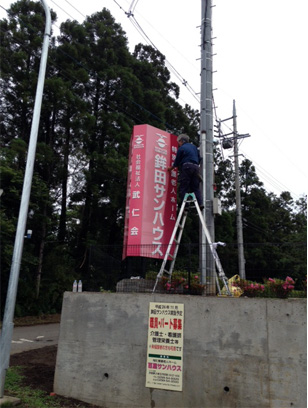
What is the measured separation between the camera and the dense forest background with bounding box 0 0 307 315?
1845 centimetres

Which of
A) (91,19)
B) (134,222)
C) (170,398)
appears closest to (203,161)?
(134,222)

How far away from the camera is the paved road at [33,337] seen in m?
11.4

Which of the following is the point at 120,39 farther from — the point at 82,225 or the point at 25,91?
the point at 82,225

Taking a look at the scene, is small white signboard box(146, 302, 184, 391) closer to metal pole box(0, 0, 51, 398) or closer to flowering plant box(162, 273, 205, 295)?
flowering plant box(162, 273, 205, 295)

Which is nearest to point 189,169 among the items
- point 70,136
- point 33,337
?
point 33,337

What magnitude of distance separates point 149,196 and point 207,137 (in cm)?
209

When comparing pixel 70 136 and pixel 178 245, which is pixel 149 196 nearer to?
pixel 178 245

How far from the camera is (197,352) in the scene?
6.07m

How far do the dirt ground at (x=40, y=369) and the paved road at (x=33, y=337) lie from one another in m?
0.87

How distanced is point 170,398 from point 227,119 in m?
19.1

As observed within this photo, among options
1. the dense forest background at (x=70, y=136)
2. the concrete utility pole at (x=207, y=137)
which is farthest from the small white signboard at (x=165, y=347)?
the dense forest background at (x=70, y=136)

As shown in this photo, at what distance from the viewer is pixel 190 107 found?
29.7 meters

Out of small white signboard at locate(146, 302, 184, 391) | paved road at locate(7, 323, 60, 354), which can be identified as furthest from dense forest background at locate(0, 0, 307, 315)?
small white signboard at locate(146, 302, 184, 391)

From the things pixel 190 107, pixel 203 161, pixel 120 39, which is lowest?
pixel 203 161
